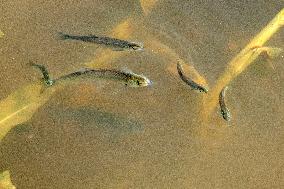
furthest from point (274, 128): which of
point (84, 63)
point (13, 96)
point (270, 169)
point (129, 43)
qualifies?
point (13, 96)

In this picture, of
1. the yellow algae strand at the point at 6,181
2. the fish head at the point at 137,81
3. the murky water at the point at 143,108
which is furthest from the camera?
the fish head at the point at 137,81

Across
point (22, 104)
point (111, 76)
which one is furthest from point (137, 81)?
point (22, 104)

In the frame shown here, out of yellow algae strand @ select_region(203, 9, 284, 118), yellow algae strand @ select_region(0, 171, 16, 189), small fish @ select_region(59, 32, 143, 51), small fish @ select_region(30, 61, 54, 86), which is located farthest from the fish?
yellow algae strand @ select_region(0, 171, 16, 189)

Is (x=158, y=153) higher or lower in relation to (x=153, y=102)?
lower

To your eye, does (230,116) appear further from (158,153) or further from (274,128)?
(158,153)

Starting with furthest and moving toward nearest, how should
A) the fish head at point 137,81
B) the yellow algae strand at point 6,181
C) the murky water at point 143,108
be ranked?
the fish head at point 137,81, the murky water at point 143,108, the yellow algae strand at point 6,181

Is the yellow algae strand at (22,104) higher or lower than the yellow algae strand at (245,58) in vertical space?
lower

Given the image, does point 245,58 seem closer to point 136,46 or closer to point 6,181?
point 136,46

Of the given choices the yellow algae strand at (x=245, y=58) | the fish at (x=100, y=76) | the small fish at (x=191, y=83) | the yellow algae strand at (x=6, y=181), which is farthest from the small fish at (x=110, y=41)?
the yellow algae strand at (x=6, y=181)

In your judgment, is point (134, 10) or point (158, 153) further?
point (134, 10)

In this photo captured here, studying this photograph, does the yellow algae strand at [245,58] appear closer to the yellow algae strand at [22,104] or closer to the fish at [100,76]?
the fish at [100,76]
